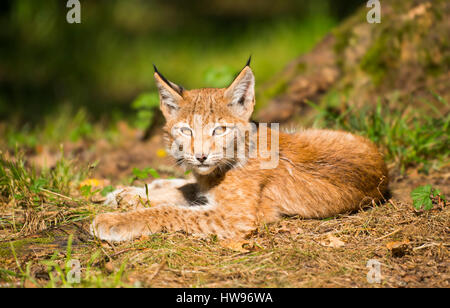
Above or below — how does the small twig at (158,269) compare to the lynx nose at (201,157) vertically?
below

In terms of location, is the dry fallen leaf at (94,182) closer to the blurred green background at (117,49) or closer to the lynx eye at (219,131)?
the lynx eye at (219,131)

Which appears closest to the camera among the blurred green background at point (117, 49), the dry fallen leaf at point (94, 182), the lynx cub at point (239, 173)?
the lynx cub at point (239, 173)

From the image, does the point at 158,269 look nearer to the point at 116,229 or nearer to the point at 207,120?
the point at 116,229

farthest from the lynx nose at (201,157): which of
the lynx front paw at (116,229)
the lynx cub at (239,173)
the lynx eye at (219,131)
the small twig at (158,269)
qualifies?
the small twig at (158,269)

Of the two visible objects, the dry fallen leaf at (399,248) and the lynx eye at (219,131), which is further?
the lynx eye at (219,131)

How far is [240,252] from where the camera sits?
2896 mm

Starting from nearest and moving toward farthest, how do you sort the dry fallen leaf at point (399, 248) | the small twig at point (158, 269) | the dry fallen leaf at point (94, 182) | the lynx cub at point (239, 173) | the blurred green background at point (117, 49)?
1. the small twig at point (158, 269)
2. the dry fallen leaf at point (399, 248)
3. the lynx cub at point (239, 173)
4. the dry fallen leaf at point (94, 182)
5. the blurred green background at point (117, 49)

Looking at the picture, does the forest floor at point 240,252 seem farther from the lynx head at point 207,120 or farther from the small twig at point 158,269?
the lynx head at point 207,120

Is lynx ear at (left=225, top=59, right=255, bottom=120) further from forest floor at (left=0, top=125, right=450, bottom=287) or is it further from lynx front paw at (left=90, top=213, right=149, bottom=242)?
lynx front paw at (left=90, top=213, right=149, bottom=242)

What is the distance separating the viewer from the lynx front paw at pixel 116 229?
10.0ft

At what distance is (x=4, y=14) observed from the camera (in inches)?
318

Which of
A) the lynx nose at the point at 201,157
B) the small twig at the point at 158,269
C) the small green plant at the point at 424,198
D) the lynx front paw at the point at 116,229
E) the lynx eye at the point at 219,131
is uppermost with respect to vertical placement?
the lynx eye at the point at 219,131

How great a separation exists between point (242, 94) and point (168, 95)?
556 millimetres
